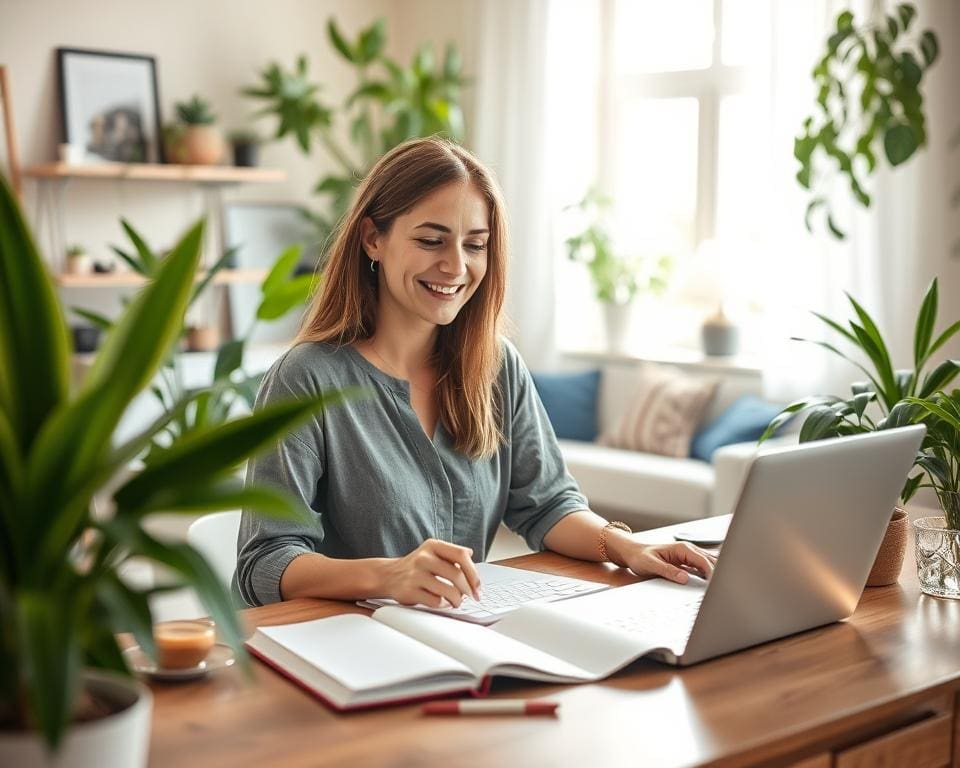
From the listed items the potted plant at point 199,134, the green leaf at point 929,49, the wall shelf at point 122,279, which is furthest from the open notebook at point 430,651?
the potted plant at point 199,134

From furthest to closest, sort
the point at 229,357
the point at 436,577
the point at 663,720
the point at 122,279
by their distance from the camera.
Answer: the point at 122,279
the point at 229,357
the point at 436,577
the point at 663,720

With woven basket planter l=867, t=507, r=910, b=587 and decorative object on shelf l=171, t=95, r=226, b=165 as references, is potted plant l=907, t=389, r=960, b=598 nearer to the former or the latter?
woven basket planter l=867, t=507, r=910, b=587

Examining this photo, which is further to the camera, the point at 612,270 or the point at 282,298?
the point at 612,270

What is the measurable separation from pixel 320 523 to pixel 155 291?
948 millimetres

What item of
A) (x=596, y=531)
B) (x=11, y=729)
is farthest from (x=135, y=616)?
Answer: (x=596, y=531)

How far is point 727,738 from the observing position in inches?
46.4

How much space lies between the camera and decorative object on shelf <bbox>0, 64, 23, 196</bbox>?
4852 mm

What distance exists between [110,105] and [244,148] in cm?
62

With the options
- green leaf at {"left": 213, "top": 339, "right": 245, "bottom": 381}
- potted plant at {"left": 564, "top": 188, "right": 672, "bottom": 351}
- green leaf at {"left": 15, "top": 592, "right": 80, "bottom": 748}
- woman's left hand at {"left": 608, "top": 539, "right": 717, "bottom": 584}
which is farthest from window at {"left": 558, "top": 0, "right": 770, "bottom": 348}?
green leaf at {"left": 15, "top": 592, "right": 80, "bottom": 748}

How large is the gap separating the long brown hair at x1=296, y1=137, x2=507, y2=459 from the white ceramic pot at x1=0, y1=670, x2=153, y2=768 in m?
1.07

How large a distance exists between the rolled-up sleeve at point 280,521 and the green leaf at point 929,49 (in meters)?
2.91

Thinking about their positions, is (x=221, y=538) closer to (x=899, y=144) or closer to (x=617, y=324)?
(x=899, y=144)

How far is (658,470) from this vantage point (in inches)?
177

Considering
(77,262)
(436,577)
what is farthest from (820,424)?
(77,262)
